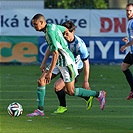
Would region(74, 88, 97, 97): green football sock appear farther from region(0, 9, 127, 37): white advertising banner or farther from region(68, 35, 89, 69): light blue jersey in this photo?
region(0, 9, 127, 37): white advertising banner

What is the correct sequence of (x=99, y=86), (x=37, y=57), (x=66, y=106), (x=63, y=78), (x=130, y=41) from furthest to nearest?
(x=37, y=57) → (x=99, y=86) → (x=130, y=41) → (x=66, y=106) → (x=63, y=78)

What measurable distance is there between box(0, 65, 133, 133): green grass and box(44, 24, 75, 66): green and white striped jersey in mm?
979

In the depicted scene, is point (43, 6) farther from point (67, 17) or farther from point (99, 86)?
point (99, 86)

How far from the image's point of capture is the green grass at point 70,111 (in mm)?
11148

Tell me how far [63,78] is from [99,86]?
21.0ft

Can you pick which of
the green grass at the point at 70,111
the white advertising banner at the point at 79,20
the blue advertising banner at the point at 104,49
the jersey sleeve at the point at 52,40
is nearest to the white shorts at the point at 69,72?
the jersey sleeve at the point at 52,40

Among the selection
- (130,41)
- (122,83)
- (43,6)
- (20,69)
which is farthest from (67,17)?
(130,41)

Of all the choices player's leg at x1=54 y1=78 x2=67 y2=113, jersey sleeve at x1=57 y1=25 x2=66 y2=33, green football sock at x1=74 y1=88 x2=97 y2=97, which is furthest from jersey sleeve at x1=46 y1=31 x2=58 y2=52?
player's leg at x1=54 y1=78 x2=67 y2=113

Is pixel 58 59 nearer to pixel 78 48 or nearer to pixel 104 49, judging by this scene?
pixel 78 48

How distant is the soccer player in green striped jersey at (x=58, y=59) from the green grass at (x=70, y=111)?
0.40 metres

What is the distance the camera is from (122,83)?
65.2 feet

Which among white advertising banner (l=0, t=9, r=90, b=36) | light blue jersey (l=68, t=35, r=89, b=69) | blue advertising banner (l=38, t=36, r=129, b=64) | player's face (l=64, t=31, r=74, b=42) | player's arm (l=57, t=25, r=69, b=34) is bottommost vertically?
blue advertising banner (l=38, t=36, r=129, b=64)

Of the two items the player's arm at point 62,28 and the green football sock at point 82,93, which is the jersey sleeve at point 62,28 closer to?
the player's arm at point 62,28

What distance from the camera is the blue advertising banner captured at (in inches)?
1064
